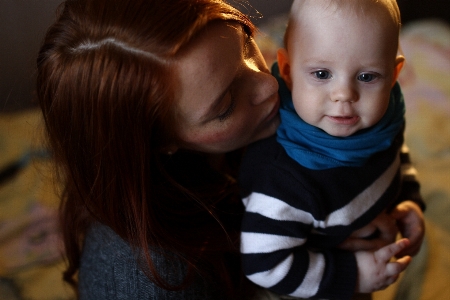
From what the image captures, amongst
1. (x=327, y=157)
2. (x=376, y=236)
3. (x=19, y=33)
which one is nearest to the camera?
(x=327, y=157)

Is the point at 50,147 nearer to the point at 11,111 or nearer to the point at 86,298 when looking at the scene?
the point at 86,298

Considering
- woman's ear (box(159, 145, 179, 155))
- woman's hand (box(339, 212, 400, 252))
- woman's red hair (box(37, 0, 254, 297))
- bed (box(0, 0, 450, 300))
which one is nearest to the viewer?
woman's red hair (box(37, 0, 254, 297))

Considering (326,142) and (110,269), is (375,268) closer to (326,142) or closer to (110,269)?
(326,142)

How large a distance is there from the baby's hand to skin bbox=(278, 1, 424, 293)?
0.26 meters

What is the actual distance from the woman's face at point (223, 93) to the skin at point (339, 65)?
0.19 feet

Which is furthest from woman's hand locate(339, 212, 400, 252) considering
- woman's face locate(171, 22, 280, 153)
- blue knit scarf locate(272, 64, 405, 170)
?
woman's face locate(171, 22, 280, 153)

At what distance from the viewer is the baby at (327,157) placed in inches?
31.3

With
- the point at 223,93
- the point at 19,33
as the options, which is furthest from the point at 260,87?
the point at 19,33

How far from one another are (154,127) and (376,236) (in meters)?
0.54

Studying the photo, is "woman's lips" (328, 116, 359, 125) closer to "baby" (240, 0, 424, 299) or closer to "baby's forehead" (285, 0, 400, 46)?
"baby" (240, 0, 424, 299)

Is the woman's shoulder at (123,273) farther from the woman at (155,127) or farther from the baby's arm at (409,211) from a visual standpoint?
the baby's arm at (409,211)

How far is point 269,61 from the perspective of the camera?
1.83 m

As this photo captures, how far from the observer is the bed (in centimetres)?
126

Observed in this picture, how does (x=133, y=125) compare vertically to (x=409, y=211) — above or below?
above
